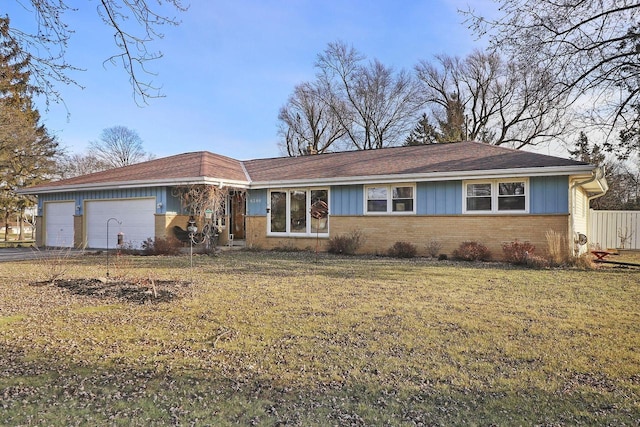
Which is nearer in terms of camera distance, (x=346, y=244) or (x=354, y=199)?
(x=346, y=244)

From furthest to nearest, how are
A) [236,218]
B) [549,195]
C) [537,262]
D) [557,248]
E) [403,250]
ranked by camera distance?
[236,218]
[403,250]
[549,195]
[557,248]
[537,262]

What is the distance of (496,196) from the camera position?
13727 mm

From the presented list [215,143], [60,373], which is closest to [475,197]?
[60,373]

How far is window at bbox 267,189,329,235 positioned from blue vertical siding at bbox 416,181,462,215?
3.58 m

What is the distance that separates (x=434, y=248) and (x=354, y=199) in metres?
3.44

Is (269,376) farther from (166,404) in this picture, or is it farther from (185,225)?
(185,225)

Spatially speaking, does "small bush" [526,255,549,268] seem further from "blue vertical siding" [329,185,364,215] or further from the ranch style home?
"blue vertical siding" [329,185,364,215]

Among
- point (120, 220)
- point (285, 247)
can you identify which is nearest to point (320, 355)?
point (285, 247)

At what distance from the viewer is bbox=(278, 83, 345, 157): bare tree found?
38906 millimetres

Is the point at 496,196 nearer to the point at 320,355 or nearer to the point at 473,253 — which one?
the point at 473,253

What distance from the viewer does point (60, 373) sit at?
12.8ft

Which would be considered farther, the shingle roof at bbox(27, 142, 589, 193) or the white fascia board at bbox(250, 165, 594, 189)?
the shingle roof at bbox(27, 142, 589, 193)

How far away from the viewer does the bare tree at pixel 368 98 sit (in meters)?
36.5

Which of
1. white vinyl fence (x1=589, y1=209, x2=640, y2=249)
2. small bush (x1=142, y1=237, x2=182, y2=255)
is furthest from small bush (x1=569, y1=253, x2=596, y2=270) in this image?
small bush (x1=142, y1=237, x2=182, y2=255)
